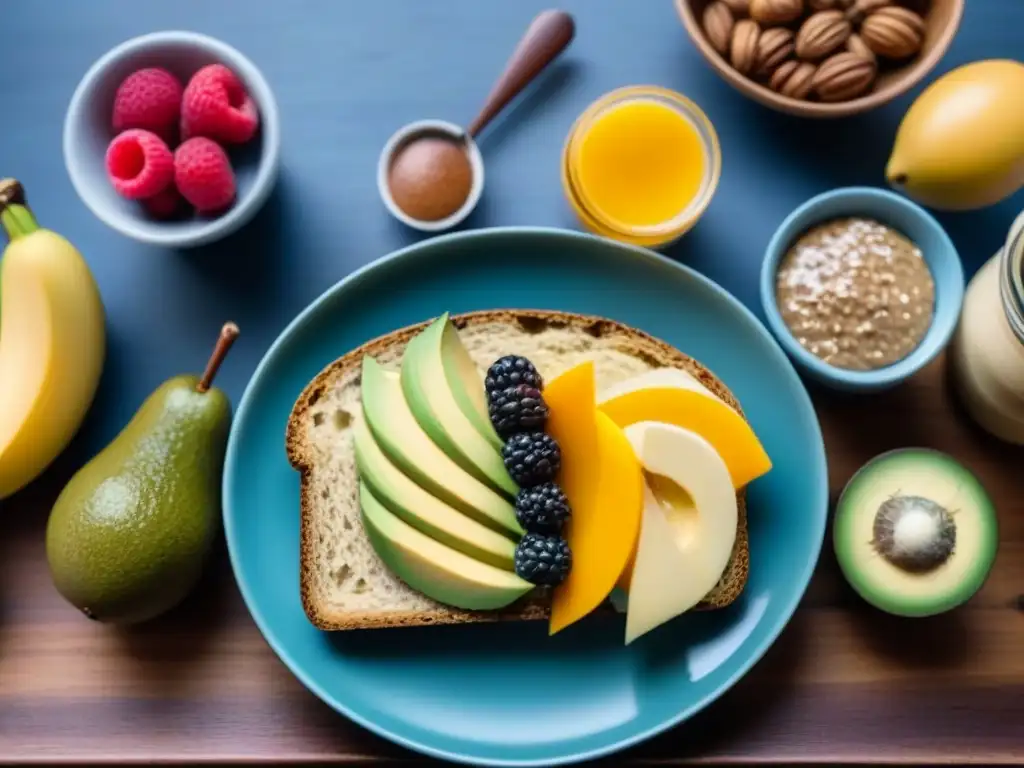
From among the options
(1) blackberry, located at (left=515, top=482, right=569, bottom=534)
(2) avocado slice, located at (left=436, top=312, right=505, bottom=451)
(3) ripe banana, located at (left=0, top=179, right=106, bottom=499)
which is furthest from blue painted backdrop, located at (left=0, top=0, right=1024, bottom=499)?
(1) blackberry, located at (left=515, top=482, right=569, bottom=534)

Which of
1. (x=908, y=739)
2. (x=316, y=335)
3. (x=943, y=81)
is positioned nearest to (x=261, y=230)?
(x=316, y=335)

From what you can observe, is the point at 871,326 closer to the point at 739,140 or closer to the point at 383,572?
the point at 739,140

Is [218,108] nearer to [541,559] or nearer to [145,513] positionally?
[145,513]

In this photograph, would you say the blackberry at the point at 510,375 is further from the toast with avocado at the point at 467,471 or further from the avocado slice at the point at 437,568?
the avocado slice at the point at 437,568

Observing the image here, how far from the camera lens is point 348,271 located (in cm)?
164

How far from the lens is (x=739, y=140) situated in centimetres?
166

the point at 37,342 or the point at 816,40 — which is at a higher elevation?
the point at 816,40

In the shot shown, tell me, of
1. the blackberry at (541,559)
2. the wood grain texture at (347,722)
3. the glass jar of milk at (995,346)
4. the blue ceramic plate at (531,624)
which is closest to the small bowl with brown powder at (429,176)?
the blue ceramic plate at (531,624)

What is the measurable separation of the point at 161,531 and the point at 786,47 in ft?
3.60

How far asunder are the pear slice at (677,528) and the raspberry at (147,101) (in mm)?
784

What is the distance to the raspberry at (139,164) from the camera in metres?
1.43

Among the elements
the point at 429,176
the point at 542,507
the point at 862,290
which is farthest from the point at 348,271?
the point at 862,290

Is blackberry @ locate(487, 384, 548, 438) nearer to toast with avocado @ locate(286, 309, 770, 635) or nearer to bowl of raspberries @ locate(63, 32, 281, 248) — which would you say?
toast with avocado @ locate(286, 309, 770, 635)

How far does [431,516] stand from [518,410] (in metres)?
0.18
